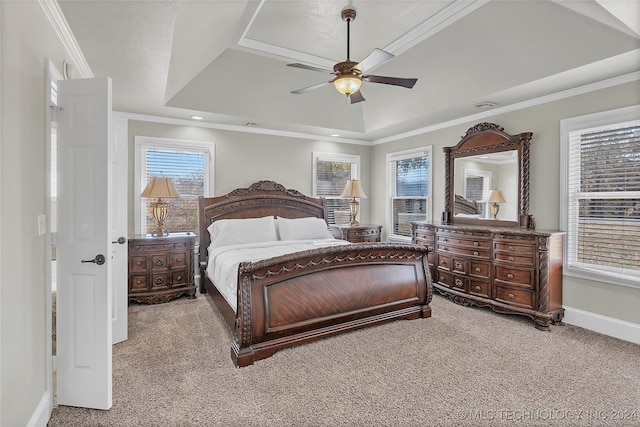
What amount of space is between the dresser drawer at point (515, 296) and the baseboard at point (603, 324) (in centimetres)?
49

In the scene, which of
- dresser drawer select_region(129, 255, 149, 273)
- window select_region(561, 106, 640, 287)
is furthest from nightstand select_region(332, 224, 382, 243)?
dresser drawer select_region(129, 255, 149, 273)

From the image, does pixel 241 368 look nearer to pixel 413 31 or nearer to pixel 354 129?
pixel 413 31

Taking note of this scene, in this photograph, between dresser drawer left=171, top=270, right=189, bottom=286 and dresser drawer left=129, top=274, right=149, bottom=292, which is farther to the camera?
dresser drawer left=171, top=270, right=189, bottom=286

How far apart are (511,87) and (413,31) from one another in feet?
4.07

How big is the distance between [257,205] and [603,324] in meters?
4.58

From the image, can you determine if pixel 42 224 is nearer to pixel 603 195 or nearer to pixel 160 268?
pixel 160 268

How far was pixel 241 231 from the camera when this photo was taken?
14.6 ft

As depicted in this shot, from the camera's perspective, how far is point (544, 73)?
317 centimetres

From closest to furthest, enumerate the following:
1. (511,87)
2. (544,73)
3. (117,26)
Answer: (117,26) < (544,73) < (511,87)

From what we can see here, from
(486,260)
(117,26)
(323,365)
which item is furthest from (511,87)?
(117,26)

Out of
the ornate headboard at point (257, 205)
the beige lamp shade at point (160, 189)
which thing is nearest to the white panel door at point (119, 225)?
the beige lamp shade at point (160, 189)

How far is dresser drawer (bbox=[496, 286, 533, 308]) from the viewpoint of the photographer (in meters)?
3.49

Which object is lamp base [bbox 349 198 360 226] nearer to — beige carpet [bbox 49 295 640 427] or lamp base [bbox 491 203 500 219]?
lamp base [bbox 491 203 500 219]

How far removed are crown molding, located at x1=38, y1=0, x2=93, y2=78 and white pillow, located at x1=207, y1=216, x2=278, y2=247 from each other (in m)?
2.28
